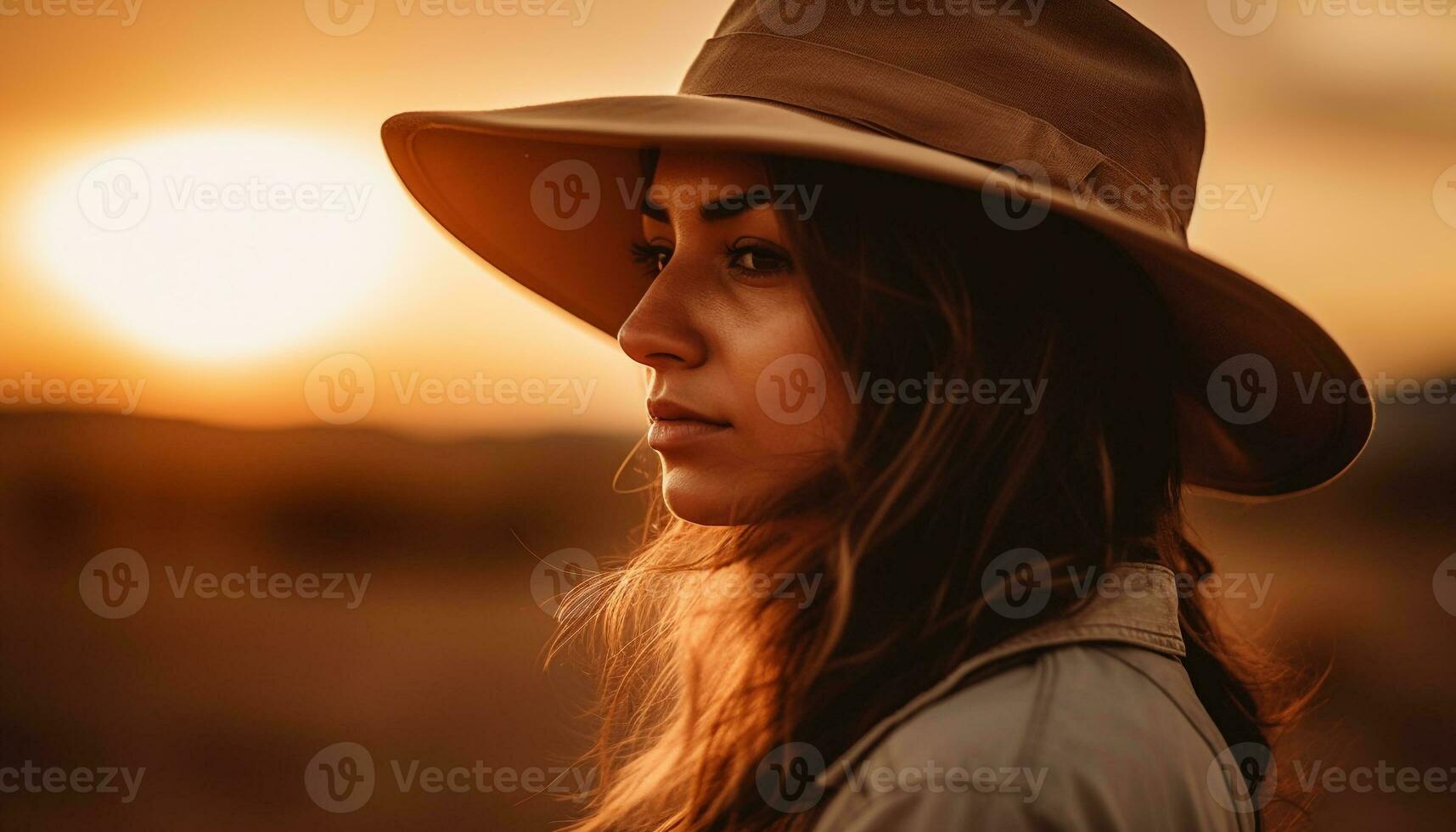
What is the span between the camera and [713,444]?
1.11 metres

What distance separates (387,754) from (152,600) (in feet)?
11.5

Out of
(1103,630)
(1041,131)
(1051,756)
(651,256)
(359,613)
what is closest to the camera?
(1051,756)

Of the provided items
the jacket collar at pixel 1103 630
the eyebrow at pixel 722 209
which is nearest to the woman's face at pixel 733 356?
the eyebrow at pixel 722 209

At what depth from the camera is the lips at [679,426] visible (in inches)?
43.6

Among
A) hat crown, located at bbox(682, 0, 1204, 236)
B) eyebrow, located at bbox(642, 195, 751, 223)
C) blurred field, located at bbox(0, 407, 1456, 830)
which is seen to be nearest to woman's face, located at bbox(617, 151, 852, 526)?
eyebrow, located at bbox(642, 195, 751, 223)

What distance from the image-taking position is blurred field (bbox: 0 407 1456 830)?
225 inches

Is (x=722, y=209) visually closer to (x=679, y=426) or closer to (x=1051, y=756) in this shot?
(x=679, y=426)

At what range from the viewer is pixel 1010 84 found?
1072 millimetres

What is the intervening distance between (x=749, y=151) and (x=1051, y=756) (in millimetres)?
615

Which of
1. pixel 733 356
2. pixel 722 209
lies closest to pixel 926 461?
pixel 733 356

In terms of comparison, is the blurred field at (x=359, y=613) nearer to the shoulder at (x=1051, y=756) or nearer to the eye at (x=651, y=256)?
the eye at (x=651, y=256)

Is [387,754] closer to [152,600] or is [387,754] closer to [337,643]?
[337,643]

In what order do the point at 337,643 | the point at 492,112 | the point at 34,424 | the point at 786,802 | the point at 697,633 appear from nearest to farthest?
the point at 786,802
the point at 492,112
the point at 697,633
the point at 337,643
the point at 34,424

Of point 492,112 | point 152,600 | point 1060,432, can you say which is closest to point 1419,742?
point 1060,432
